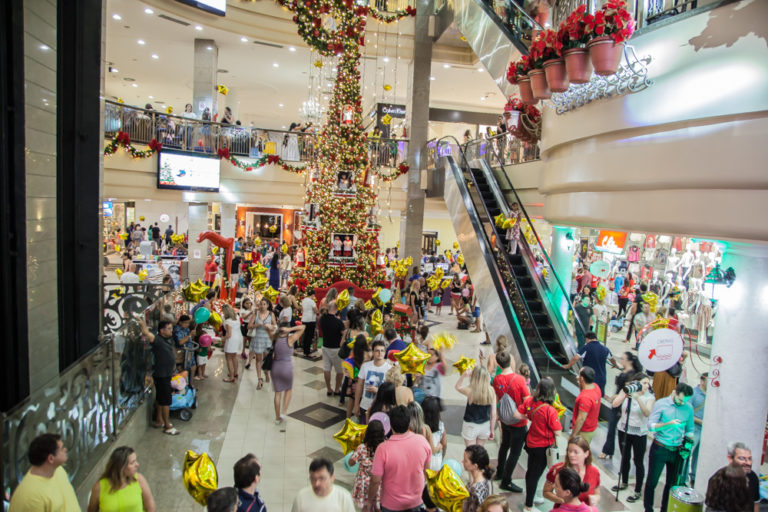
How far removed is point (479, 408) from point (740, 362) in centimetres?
269

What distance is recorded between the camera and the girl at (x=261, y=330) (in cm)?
784

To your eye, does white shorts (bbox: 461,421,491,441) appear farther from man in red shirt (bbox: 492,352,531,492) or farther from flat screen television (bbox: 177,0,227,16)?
flat screen television (bbox: 177,0,227,16)

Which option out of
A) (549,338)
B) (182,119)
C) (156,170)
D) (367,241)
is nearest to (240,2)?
(182,119)

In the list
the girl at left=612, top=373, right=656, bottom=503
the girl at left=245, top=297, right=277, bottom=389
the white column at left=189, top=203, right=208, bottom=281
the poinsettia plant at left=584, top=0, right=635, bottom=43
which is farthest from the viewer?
the white column at left=189, top=203, right=208, bottom=281

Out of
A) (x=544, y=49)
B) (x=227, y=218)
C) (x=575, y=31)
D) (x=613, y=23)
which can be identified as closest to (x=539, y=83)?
(x=544, y=49)

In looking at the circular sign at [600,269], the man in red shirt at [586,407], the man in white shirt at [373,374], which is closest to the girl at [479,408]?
the man in red shirt at [586,407]

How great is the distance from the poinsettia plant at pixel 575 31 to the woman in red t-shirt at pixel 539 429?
3272 mm

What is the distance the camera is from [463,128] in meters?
27.5

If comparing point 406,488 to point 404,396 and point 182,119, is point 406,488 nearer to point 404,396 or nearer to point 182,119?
point 404,396

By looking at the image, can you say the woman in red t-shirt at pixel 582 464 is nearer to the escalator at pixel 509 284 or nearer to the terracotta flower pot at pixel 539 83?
the escalator at pixel 509 284

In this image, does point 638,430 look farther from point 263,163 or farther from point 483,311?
point 263,163

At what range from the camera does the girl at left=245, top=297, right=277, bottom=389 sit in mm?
7836

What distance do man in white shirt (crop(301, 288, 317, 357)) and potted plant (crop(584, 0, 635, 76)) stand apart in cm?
679

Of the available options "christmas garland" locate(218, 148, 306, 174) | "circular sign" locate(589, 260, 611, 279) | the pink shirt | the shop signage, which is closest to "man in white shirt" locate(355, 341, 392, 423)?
the pink shirt
